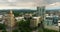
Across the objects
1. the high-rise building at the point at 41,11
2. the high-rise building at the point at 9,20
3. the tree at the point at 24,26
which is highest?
the high-rise building at the point at 41,11

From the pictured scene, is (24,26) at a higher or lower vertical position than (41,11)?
lower

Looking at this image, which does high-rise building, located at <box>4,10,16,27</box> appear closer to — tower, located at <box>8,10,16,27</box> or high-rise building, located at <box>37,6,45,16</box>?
tower, located at <box>8,10,16,27</box>

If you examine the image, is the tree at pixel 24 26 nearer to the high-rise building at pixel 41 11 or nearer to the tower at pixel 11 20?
the tower at pixel 11 20

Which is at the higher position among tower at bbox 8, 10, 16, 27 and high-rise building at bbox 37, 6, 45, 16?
high-rise building at bbox 37, 6, 45, 16

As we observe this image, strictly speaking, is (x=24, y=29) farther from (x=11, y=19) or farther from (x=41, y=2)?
(x=41, y=2)

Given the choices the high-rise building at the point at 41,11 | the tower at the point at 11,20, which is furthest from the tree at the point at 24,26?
the high-rise building at the point at 41,11

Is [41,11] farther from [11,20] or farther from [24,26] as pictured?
[11,20]

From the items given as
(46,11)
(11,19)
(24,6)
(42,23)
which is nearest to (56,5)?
(46,11)

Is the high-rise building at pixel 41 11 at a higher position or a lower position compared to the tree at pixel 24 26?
higher

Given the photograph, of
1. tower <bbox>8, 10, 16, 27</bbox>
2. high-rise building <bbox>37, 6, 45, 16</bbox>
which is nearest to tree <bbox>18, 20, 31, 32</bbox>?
tower <bbox>8, 10, 16, 27</bbox>

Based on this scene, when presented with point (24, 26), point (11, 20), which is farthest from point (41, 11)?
point (11, 20)

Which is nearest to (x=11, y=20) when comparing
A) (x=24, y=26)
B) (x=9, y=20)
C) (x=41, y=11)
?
(x=9, y=20)
